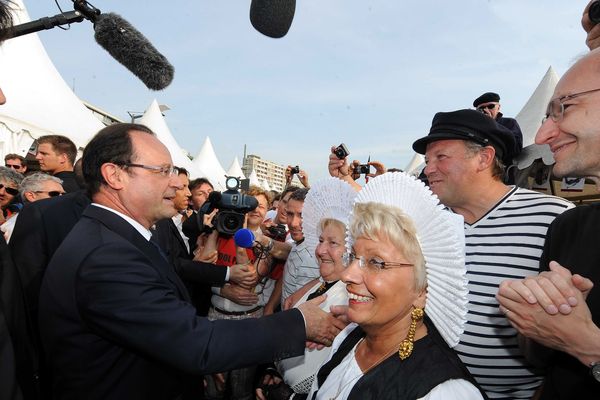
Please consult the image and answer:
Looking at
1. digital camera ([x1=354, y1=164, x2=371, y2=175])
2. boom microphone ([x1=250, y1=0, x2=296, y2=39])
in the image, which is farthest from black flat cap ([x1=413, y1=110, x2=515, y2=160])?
digital camera ([x1=354, y1=164, x2=371, y2=175])

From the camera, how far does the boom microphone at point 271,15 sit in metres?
1.96

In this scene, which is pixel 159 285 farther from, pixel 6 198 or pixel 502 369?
pixel 6 198

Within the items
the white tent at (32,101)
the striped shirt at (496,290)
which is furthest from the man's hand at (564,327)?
the white tent at (32,101)

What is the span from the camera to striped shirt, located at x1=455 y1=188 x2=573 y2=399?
213 centimetres

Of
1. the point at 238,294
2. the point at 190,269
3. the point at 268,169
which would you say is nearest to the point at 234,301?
the point at 238,294

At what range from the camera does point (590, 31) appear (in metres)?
1.86

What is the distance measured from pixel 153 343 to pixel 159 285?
0.23m

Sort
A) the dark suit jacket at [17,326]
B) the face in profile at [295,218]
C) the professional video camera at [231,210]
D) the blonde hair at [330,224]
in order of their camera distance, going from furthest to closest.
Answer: the face in profile at [295,218]
the professional video camera at [231,210]
the blonde hair at [330,224]
the dark suit jacket at [17,326]

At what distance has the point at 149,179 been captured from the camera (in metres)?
2.13

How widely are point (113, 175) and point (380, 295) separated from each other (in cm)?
138

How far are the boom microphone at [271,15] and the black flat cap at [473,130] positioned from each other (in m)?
1.18

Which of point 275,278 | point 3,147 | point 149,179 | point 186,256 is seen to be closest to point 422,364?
point 149,179

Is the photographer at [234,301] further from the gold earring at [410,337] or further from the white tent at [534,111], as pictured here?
the white tent at [534,111]

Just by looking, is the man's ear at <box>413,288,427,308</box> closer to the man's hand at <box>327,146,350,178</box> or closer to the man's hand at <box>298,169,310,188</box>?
the man's hand at <box>327,146,350,178</box>
